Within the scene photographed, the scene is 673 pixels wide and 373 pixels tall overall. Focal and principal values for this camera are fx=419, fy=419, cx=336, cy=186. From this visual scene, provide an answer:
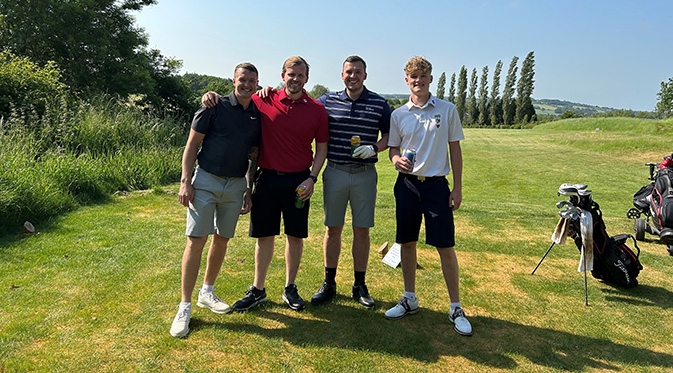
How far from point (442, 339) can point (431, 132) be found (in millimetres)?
1652

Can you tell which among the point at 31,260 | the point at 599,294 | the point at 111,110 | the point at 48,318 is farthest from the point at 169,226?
the point at 111,110

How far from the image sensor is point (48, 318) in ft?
11.2

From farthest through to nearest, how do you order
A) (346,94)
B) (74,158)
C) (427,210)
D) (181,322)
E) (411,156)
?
(74,158) → (346,94) → (427,210) → (411,156) → (181,322)

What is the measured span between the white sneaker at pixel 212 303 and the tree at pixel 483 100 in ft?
238

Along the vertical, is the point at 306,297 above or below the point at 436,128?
below

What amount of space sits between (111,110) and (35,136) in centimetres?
344

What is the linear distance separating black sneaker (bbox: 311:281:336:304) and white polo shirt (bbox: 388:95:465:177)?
1.38 metres

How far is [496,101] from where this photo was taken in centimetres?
7525

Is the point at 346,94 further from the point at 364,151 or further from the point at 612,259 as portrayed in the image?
the point at 612,259

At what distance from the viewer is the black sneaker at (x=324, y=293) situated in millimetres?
3855

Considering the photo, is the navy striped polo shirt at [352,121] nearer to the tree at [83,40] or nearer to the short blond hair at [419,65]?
the short blond hair at [419,65]

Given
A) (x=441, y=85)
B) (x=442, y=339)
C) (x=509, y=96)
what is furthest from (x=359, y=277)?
(x=441, y=85)

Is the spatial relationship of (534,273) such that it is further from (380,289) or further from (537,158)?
(537,158)

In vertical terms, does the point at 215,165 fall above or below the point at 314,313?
above
